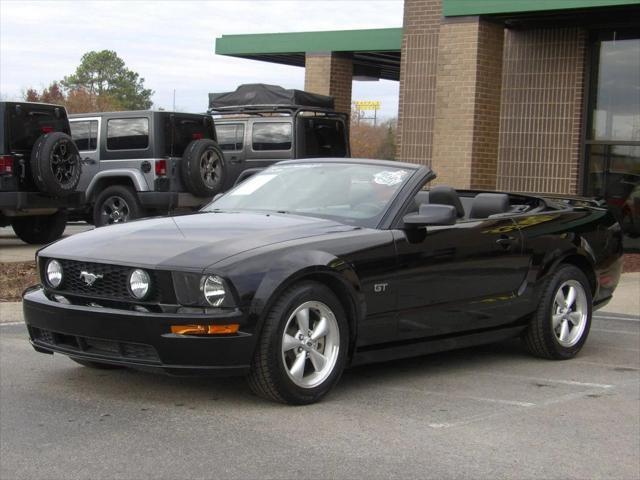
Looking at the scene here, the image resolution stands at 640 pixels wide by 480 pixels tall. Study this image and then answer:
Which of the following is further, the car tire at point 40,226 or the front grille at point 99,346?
the car tire at point 40,226

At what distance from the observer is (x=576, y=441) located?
16.9 feet

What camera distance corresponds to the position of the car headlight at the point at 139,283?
538cm

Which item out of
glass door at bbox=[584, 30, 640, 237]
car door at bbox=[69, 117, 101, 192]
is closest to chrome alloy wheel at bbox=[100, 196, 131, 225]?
car door at bbox=[69, 117, 101, 192]

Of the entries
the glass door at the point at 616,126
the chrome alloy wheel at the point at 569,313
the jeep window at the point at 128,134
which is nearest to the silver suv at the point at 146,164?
the jeep window at the point at 128,134

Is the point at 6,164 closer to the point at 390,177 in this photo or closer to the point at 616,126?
the point at 390,177

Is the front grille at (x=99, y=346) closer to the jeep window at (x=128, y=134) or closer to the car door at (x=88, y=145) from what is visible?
the jeep window at (x=128, y=134)

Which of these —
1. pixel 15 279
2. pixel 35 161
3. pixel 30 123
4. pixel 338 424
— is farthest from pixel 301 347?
pixel 30 123

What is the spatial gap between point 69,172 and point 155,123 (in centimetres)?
188

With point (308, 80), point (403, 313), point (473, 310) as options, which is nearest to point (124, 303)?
Result: point (403, 313)

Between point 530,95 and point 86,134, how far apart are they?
24.2 feet

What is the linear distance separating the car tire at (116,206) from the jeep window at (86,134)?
87 cm

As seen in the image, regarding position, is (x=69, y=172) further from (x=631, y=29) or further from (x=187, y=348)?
(x=187, y=348)

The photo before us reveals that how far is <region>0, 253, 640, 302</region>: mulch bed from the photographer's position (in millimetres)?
10009

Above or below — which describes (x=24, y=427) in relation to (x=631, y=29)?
below
